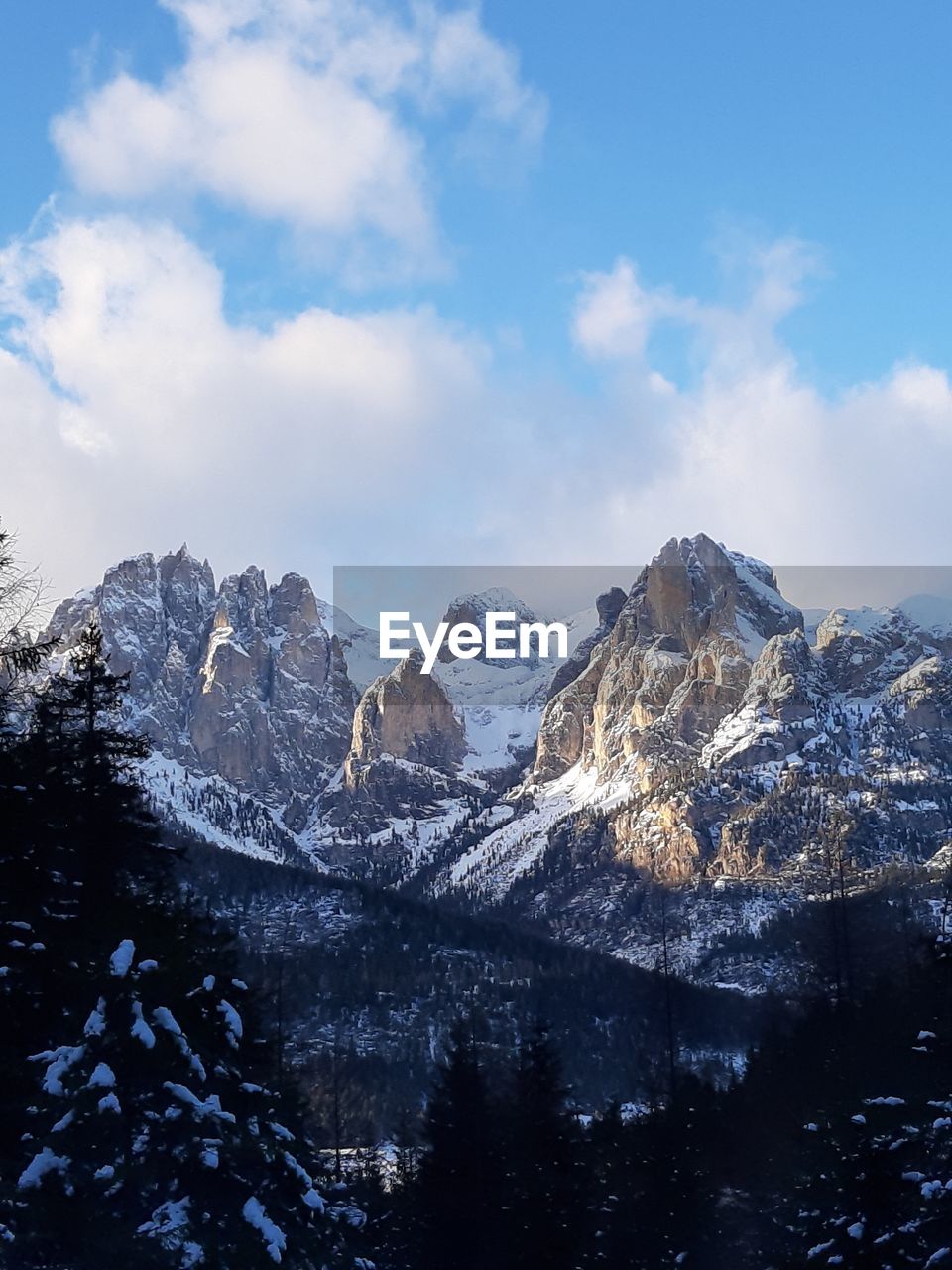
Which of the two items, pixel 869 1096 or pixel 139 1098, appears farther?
pixel 869 1096

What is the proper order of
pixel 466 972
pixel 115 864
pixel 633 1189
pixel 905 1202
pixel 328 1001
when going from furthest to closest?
pixel 466 972, pixel 328 1001, pixel 633 1189, pixel 905 1202, pixel 115 864

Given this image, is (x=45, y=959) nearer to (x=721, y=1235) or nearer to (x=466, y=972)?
(x=721, y=1235)

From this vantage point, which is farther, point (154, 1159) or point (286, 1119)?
point (286, 1119)

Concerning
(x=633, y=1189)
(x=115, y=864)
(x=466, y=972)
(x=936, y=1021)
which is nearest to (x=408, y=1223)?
(x=633, y=1189)

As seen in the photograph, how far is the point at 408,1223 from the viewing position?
46812mm

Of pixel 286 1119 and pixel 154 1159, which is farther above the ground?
pixel 154 1159

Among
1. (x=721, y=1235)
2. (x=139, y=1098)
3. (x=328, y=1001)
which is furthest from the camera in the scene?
(x=328, y=1001)

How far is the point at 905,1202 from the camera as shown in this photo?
114 feet

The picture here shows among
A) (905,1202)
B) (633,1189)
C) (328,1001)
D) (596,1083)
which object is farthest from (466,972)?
(905,1202)

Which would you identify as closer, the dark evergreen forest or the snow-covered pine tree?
the snow-covered pine tree

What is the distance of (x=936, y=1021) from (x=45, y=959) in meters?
27.6

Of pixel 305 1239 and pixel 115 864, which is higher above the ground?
pixel 115 864

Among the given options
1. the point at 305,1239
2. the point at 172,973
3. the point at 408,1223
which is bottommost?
the point at 408,1223

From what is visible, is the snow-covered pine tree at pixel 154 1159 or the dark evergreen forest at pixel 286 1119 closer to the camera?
the snow-covered pine tree at pixel 154 1159
